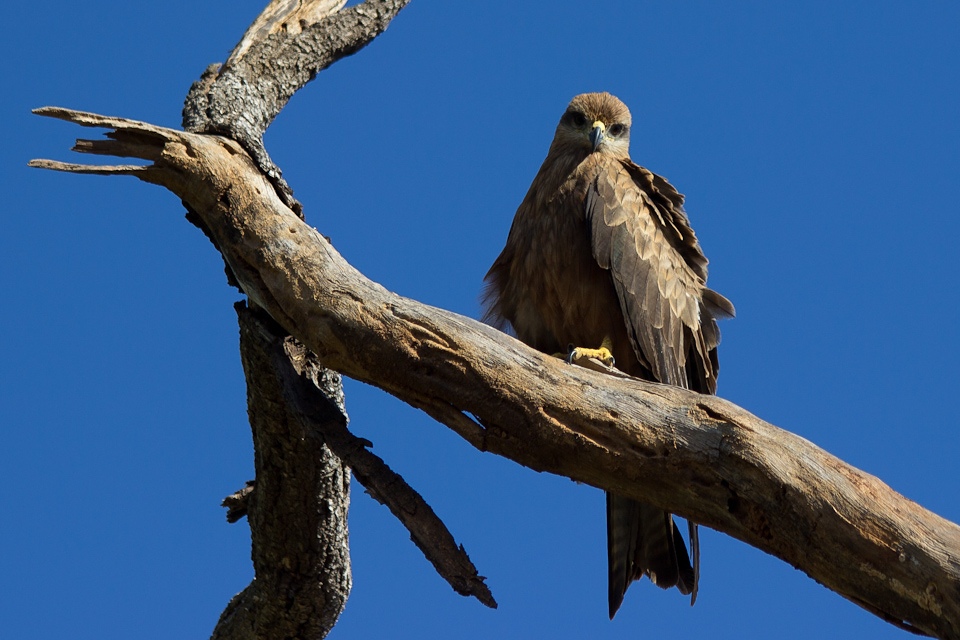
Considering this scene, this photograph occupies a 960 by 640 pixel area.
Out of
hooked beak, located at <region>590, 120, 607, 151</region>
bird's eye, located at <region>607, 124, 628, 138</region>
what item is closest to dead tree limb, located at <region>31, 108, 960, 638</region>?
hooked beak, located at <region>590, 120, 607, 151</region>

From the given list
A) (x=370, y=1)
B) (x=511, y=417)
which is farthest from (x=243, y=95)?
(x=511, y=417)

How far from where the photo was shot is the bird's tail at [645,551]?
4.96 metres

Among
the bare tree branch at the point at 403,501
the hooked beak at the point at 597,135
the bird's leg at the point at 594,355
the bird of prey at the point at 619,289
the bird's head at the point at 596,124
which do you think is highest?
the bird's head at the point at 596,124

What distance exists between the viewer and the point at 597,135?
603 cm

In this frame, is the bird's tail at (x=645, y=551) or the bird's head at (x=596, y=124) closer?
the bird's tail at (x=645, y=551)

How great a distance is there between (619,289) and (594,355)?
380mm

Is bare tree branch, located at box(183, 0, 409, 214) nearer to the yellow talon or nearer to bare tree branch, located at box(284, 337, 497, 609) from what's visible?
bare tree branch, located at box(284, 337, 497, 609)

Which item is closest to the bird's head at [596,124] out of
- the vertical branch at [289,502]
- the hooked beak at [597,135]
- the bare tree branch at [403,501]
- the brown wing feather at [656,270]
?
the hooked beak at [597,135]

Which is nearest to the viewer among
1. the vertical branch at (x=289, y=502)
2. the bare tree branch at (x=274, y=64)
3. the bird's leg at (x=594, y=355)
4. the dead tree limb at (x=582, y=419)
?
the dead tree limb at (x=582, y=419)

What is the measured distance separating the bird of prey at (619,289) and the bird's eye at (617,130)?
0.23 m

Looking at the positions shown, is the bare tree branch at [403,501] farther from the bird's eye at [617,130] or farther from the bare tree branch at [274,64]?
the bird's eye at [617,130]

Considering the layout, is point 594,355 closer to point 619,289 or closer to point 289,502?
point 619,289

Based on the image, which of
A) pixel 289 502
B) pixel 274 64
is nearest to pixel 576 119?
pixel 274 64

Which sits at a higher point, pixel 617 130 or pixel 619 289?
pixel 617 130
